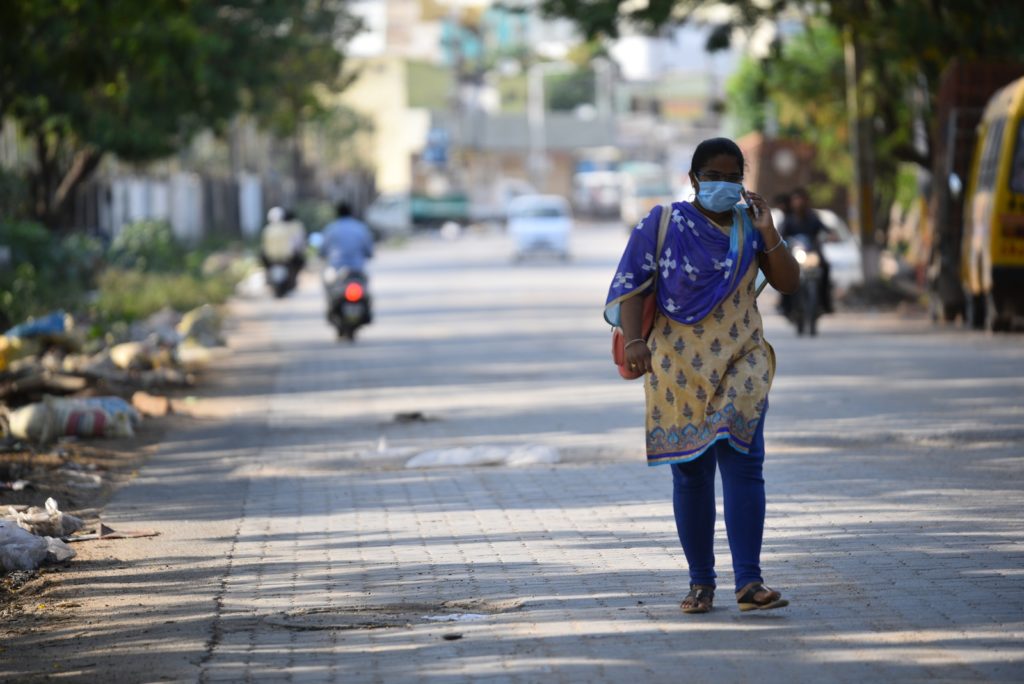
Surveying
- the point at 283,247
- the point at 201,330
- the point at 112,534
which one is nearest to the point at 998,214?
the point at 201,330

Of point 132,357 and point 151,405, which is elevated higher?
point 132,357

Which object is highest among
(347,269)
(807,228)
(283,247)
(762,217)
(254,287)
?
(762,217)

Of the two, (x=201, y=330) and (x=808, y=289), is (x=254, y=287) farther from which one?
(x=808, y=289)

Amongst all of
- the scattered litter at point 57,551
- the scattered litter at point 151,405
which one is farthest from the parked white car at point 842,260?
the scattered litter at point 57,551

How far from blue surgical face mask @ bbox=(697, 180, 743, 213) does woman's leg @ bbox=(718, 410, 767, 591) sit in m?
0.78

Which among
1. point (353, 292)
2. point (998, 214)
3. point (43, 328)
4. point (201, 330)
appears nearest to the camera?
point (43, 328)

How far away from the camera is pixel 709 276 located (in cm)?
661

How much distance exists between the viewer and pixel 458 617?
679 centimetres

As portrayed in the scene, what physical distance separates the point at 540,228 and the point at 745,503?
40.8 meters

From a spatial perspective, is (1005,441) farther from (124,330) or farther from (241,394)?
(124,330)

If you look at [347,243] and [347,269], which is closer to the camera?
[347,243]

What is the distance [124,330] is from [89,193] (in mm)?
20336

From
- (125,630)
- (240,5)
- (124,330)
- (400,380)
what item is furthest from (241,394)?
(240,5)

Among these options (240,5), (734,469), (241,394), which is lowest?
(241,394)
